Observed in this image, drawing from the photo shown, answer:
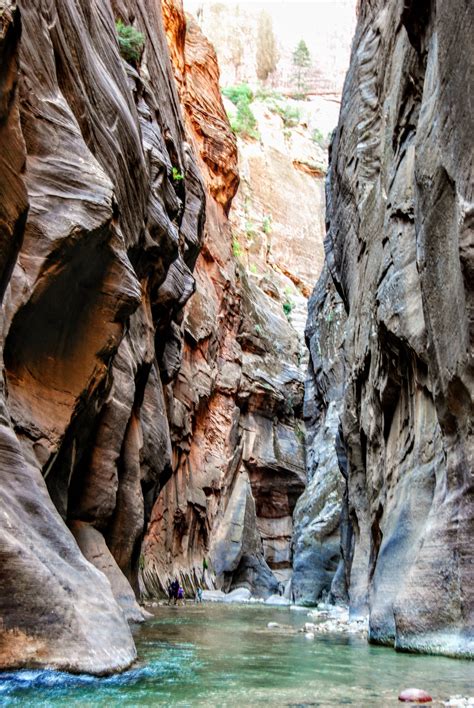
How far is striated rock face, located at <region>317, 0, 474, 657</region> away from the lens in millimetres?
8625

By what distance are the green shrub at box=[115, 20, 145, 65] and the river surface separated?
13891 mm

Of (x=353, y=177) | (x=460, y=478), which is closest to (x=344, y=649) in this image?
(x=460, y=478)

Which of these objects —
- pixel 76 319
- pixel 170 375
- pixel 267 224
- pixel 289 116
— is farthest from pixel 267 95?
pixel 76 319

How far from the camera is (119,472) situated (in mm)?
16469

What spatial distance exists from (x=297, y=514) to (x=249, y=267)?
24699 mm

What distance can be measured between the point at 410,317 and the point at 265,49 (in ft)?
276

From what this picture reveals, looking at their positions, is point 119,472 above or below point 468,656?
above

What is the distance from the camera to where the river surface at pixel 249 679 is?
540 cm

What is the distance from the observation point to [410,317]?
12.9 m

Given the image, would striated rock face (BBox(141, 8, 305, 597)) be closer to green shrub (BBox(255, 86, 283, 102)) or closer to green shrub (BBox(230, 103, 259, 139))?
green shrub (BBox(230, 103, 259, 139))

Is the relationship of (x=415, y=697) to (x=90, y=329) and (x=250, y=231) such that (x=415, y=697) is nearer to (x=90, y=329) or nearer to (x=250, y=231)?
(x=90, y=329)

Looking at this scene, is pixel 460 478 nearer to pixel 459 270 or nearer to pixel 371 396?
pixel 459 270

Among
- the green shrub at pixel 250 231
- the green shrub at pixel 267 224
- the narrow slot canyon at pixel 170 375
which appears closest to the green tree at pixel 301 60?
the green shrub at pixel 267 224

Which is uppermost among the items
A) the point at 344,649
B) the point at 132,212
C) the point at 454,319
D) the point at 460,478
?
the point at 132,212
